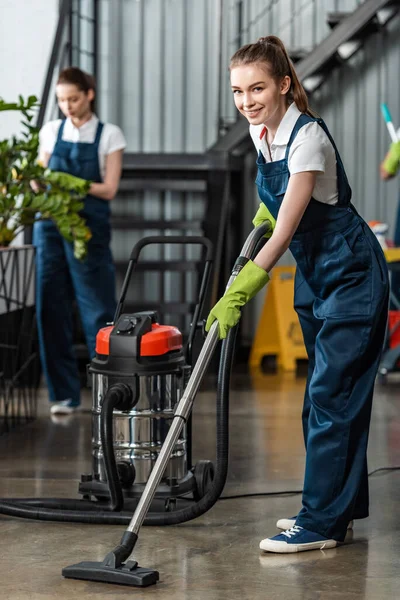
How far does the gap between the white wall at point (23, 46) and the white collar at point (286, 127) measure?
4.20 meters

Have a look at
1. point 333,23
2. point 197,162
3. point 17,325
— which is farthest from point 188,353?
point 333,23

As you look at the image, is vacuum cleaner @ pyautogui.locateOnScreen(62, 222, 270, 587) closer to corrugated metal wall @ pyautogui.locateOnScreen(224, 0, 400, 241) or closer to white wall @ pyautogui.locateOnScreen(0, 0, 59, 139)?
white wall @ pyautogui.locateOnScreen(0, 0, 59, 139)

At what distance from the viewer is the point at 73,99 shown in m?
4.59

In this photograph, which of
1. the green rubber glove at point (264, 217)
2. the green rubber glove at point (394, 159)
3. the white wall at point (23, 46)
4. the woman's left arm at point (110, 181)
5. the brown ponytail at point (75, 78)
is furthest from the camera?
the white wall at point (23, 46)

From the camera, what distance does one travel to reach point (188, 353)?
3.06 m

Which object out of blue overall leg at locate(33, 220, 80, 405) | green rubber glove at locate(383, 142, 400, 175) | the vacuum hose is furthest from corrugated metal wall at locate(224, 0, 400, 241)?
the vacuum hose

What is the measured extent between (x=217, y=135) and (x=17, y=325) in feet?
7.81

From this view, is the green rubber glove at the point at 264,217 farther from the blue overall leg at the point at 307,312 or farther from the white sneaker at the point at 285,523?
the white sneaker at the point at 285,523

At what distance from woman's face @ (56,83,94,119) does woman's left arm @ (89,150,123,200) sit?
239 mm

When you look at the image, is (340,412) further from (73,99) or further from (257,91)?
(73,99)

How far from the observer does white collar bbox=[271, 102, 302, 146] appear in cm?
262

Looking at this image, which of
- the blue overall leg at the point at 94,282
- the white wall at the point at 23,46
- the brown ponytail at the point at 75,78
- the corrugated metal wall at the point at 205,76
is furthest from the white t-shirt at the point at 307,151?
the corrugated metal wall at the point at 205,76

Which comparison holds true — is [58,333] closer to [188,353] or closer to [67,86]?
[67,86]

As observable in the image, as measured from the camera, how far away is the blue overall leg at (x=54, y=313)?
4766 millimetres
